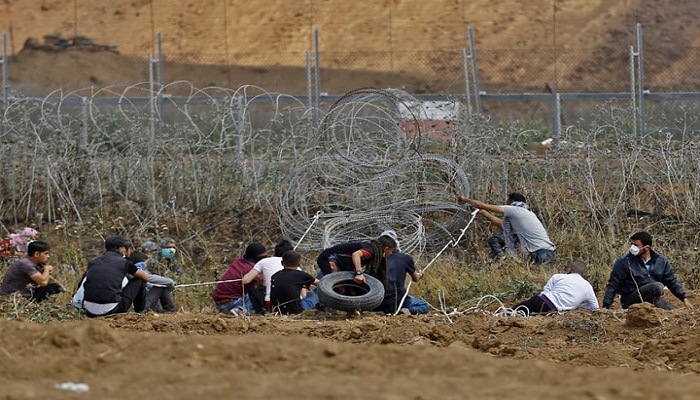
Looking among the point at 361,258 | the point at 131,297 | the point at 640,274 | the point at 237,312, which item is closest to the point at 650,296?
the point at 640,274

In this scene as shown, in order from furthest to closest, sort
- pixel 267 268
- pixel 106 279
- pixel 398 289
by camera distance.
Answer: pixel 267 268 < pixel 398 289 < pixel 106 279

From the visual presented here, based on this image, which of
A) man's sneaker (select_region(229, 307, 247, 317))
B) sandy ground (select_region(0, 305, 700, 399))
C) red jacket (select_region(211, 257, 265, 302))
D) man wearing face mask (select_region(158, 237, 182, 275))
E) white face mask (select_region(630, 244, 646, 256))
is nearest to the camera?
sandy ground (select_region(0, 305, 700, 399))

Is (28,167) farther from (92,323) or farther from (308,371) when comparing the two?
(308,371)

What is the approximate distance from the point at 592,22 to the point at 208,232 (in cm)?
1805

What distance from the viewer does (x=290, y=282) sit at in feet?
40.5

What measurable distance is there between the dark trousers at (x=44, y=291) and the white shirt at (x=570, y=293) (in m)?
4.94

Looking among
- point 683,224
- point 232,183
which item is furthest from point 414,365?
point 232,183

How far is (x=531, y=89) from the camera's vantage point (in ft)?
98.0

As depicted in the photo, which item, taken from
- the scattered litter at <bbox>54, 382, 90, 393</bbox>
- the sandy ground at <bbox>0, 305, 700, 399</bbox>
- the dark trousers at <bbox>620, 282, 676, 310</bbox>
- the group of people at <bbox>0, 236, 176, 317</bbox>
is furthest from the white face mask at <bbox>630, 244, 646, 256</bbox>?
the scattered litter at <bbox>54, 382, 90, 393</bbox>

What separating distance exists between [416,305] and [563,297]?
1465mm

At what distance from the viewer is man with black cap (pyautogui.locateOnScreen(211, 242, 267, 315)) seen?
41.8 feet

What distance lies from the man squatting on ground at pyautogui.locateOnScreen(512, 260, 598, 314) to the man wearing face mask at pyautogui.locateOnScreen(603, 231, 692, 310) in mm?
204

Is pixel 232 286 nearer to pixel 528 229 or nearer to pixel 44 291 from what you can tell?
pixel 44 291

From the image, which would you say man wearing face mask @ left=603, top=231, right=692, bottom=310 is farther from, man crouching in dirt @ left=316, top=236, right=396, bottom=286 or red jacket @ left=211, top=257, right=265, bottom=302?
red jacket @ left=211, top=257, right=265, bottom=302
